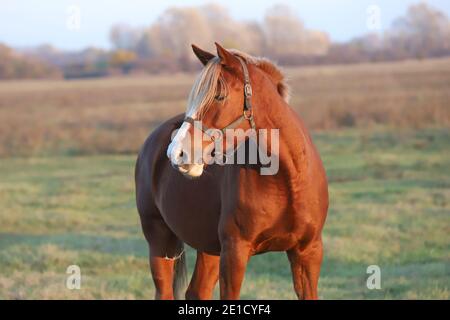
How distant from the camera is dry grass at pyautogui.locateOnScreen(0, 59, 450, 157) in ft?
85.4

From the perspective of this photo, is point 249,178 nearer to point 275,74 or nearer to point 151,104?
point 275,74

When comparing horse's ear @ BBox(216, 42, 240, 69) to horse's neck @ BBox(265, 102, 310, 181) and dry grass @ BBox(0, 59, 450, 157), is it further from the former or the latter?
dry grass @ BBox(0, 59, 450, 157)

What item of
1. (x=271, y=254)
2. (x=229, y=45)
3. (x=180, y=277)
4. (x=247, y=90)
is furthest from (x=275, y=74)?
(x=229, y=45)

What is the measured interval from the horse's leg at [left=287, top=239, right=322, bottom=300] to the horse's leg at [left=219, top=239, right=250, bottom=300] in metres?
0.31

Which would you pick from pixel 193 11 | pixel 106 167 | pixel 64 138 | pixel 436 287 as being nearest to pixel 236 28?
pixel 193 11

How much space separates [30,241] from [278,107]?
26.0 feet

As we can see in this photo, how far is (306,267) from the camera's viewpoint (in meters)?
4.85

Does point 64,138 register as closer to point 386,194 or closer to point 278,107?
point 386,194

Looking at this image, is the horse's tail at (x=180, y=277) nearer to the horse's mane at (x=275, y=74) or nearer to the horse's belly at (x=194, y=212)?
the horse's belly at (x=194, y=212)

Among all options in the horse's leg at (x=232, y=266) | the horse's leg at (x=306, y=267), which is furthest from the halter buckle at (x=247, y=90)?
the horse's leg at (x=306, y=267)

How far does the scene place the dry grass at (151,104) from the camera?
26.0 m

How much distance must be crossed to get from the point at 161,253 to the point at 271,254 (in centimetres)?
460

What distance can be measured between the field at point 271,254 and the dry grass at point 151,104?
4.5 inches

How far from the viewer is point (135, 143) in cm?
2444
